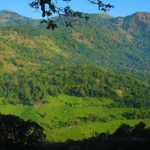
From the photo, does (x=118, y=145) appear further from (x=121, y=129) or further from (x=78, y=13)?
(x=121, y=129)

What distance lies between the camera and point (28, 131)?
26531mm

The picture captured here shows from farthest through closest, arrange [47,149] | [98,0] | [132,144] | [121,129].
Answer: [121,129], [47,149], [98,0], [132,144]

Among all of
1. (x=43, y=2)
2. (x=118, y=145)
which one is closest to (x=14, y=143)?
(x=118, y=145)

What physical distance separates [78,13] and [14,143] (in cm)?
849

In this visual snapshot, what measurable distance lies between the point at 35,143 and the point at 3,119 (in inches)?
94.0

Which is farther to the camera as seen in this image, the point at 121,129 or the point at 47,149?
the point at 121,129

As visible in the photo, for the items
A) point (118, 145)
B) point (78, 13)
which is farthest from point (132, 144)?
point (78, 13)

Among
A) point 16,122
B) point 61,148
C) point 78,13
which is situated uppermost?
point 78,13

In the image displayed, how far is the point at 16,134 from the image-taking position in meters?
26.3

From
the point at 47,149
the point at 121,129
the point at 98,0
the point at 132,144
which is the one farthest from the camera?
the point at 121,129

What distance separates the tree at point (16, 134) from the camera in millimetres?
26297

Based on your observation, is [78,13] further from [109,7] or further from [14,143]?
[14,143]

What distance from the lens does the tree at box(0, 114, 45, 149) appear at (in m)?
26.3

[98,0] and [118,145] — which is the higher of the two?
[98,0]
